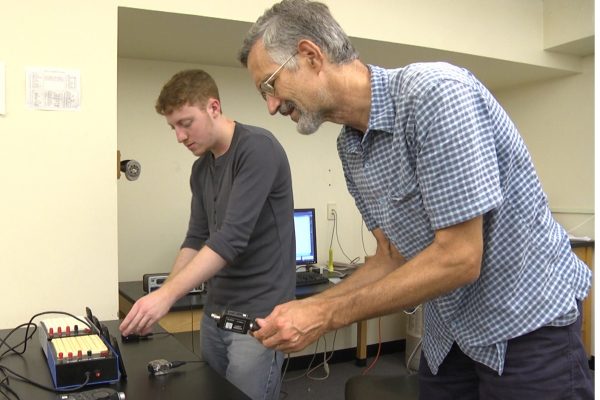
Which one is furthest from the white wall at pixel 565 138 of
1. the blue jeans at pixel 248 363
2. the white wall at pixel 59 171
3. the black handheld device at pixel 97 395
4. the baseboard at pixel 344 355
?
the black handheld device at pixel 97 395

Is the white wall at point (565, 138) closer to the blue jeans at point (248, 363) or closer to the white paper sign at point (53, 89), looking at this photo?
the blue jeans at point (248, 363)

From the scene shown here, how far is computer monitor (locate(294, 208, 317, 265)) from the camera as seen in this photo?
3.37 metres

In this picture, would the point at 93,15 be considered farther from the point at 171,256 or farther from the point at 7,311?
the point at 171,256

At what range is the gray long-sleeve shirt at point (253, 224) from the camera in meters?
1.60

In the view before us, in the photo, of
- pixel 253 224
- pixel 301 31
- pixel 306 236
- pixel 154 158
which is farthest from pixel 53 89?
pixel 306 236

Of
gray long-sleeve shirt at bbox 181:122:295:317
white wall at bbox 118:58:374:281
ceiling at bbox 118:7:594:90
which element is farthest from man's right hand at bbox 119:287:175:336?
white wall at bbox 118:58:374:281

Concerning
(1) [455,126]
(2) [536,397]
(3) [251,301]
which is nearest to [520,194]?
(1) [455,126]

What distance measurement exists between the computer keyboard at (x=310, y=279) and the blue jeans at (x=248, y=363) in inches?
51.7

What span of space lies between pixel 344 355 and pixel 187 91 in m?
2.55

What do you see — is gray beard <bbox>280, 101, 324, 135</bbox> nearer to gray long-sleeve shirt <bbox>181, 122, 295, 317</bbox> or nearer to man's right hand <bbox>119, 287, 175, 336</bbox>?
gray long-sleeve shirt <bbox>181, 122, 295, 317</bbox>

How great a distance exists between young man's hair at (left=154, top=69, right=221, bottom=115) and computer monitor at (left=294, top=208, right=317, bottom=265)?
164 cm

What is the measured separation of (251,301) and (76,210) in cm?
87

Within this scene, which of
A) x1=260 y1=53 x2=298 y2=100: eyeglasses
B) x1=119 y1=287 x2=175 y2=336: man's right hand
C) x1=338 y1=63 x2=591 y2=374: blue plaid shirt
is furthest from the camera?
x1=119 y1=287 x2=175 y2=336: man's right hand

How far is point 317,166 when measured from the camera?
372 centimetres
